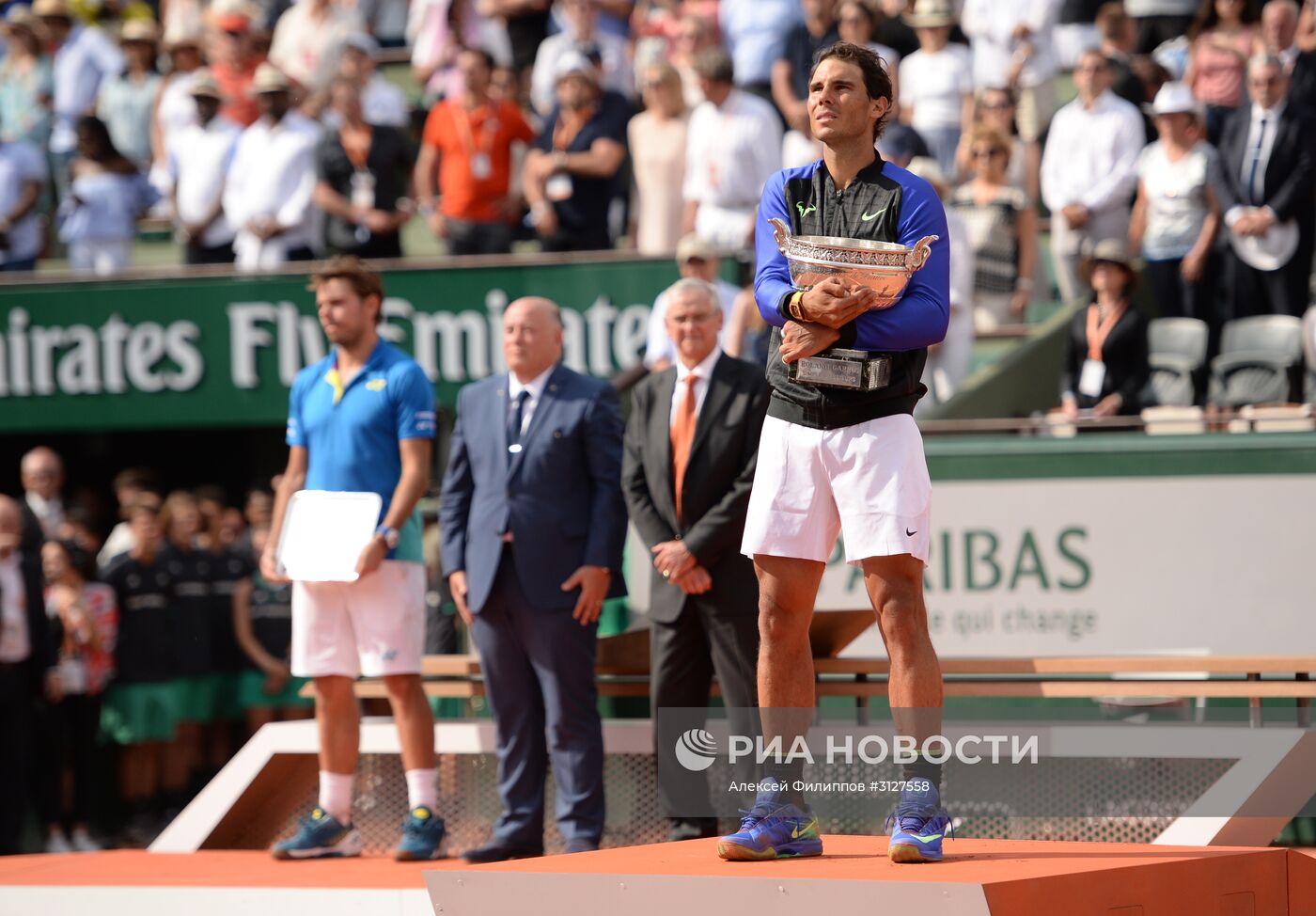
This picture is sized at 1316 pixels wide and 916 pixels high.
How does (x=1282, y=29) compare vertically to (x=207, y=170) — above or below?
above

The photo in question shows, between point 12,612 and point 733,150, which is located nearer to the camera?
point 12,612

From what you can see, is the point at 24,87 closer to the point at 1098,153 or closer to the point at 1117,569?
the point at 1098,153

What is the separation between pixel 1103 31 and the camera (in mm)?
12133

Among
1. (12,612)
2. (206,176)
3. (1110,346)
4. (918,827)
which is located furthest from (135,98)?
(918,827)

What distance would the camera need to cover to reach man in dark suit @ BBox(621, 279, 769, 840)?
677 centimetres

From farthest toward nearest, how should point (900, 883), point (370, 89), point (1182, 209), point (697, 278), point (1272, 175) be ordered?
1. point (370, 89)
2. point (1182, 209)
3. point (1272, 175)
4. point (697, 278)
5. point (900, 883)

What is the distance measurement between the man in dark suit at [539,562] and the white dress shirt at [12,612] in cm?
383

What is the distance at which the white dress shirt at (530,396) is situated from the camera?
7.18 m

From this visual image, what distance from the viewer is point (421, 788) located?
7.06m

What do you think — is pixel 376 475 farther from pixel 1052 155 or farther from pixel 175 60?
pixel 175 60

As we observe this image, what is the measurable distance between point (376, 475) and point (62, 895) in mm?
1835

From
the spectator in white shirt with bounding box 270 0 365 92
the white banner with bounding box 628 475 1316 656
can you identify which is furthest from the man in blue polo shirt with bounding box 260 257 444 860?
the spectator in white shirt with bounding box 270 0 365 92

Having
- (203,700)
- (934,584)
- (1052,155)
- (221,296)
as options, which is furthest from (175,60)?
(934,584)

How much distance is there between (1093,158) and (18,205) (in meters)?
7.49
